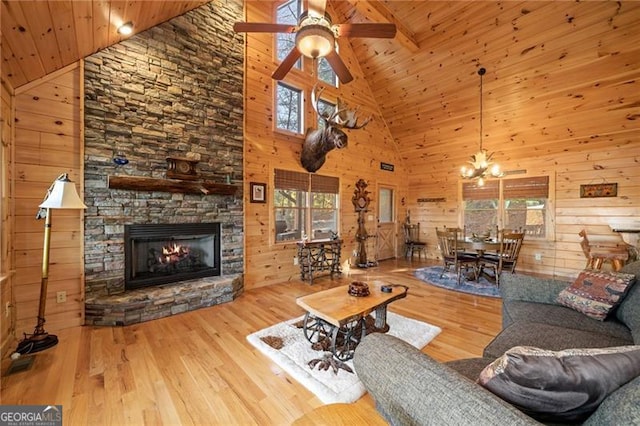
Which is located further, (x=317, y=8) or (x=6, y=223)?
(x=6, y=223)

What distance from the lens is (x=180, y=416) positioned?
5.39 ft

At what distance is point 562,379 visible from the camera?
2.63ft

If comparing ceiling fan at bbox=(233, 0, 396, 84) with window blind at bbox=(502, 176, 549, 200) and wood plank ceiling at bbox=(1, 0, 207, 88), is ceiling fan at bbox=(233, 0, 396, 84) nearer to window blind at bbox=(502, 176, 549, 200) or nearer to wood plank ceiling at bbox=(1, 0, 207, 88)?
wood plank ceiling at bbox=(1, 0, 207, 88)

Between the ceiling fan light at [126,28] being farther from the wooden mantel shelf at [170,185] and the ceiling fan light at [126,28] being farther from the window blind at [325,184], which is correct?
the window blind at [325,184]

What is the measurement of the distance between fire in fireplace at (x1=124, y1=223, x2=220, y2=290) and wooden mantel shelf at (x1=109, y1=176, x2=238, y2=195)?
18.9 inches

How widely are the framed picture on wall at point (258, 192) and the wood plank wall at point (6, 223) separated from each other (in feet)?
8.55

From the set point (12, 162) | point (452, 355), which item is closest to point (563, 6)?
point (452, 355)

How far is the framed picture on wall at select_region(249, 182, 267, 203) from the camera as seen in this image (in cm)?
438

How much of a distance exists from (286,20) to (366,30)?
11.5 ft

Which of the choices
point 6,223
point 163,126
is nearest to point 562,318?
point 163,126

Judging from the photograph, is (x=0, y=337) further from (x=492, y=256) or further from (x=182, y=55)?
(x=492, y=256)

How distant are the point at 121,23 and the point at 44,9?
41.1 inches
